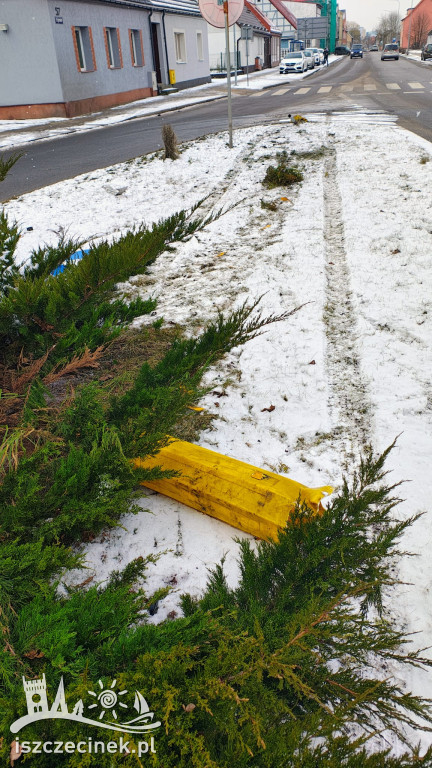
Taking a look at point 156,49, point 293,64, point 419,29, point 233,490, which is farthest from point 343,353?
point 419,29

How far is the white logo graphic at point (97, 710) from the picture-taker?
4.15 ft

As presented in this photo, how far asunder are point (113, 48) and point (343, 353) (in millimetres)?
23935

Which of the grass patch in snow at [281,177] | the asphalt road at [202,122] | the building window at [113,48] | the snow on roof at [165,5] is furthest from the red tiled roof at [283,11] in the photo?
the grass patch in snow at [281,177]

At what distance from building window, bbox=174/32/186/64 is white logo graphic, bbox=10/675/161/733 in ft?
108

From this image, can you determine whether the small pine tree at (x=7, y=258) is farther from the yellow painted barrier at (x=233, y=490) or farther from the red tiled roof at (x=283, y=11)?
the red tiled roof at (x=283, y=11)

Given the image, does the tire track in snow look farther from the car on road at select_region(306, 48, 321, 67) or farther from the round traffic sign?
the car on road at select_region(306, 48, 321, 67)

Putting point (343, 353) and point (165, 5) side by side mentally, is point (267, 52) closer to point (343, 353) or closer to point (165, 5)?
point (165, 5)

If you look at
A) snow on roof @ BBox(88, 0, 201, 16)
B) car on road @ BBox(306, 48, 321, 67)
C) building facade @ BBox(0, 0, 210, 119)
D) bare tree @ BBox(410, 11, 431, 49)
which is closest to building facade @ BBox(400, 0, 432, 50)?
bare tree @ BBox(410, 11, 431, 49)

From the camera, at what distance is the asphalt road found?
36.9 feet

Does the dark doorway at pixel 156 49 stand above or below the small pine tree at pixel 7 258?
above

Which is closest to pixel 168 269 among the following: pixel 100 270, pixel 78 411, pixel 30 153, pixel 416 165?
pixel 100 270

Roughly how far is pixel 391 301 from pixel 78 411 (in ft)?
12.9

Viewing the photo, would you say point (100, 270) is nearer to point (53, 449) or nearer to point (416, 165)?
point (53, 449)

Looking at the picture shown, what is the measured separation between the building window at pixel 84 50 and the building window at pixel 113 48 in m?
1.63
